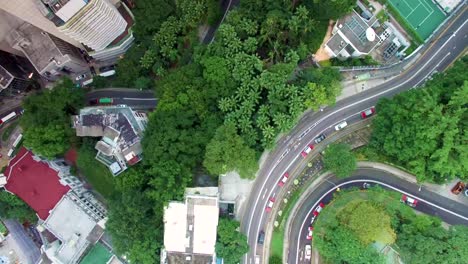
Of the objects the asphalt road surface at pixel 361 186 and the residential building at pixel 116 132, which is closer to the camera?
the asphalt road surface at pixel 361 186

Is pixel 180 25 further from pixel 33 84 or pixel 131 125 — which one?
pixel 33 84

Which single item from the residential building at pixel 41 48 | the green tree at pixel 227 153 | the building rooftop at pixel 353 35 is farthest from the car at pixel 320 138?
the residential building at pixel 41 48

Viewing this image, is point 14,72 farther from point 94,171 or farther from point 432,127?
point 432,127

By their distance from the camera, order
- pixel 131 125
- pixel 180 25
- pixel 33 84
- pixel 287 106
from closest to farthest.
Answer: pixel 287 106 → pixel 131 125 → pixel 180 25 → pixel 33 84

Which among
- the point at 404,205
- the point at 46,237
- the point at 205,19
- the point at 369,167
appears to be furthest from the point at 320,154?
the point at 46,237

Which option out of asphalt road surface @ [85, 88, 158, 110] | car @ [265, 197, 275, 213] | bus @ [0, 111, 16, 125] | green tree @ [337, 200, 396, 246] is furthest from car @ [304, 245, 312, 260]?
bus @ [0, 111, 16, 125]

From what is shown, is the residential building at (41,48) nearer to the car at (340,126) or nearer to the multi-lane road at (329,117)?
the multi-lane road at (329,117)
